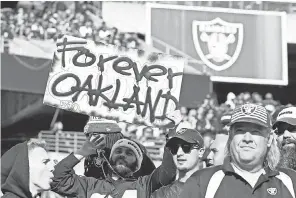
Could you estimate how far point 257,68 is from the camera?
19609 millimetres

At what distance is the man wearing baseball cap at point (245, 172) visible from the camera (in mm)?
3066

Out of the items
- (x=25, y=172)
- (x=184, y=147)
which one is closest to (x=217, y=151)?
(x=184, y=147)

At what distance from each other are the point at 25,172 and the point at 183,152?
1.15m

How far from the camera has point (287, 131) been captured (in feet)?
13.8

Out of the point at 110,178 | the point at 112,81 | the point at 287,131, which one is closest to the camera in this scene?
the point at 287,131

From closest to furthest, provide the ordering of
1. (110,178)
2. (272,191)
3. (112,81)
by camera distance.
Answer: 1. (272,191)
2. (110,178)
3. (112,81)

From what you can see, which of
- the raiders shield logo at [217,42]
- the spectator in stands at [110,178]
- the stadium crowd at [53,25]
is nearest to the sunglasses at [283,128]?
the spectator in stands at [110,178]

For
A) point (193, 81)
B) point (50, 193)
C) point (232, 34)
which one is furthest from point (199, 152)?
point (232, 34)

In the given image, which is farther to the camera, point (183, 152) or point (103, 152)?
point (103, 152)

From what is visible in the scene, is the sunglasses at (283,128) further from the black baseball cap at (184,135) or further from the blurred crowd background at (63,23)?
the blurred crowd background at (63,23)

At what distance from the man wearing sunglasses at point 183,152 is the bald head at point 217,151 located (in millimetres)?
593

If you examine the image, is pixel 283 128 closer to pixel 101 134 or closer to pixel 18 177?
pixel 101 134

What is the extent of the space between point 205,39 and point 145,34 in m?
1.65

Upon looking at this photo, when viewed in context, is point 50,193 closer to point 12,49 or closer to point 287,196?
point 287,196
